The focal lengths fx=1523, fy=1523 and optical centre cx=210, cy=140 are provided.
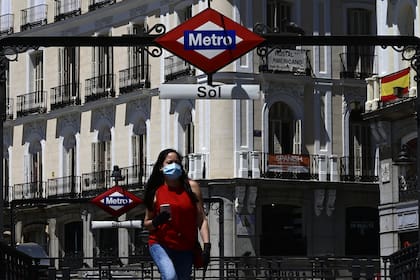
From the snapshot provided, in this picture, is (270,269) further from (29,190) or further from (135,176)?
(29,190)

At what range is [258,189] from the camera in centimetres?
5688

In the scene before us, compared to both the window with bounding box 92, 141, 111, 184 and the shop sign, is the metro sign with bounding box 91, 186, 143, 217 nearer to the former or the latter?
the shop sign

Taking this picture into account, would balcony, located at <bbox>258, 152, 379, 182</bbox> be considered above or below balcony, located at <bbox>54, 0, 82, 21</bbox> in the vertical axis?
below

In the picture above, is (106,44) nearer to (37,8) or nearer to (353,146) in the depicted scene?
(353,146)

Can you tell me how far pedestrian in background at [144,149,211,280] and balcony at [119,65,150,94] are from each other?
142ft

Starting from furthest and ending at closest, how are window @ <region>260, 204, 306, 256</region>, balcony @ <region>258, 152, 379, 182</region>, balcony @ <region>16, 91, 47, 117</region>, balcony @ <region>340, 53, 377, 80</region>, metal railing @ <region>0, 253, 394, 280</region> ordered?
balcony @ <region>16, 91, 47, 117</region>, balcony @ <region>340, 53, 377, 80</region>, window @ <region>260, 204, 306, 256</region>, balcony @ <region>258, 152, 379, 182</region>, metal railing @ <region>0, 253, 394, 280</region>

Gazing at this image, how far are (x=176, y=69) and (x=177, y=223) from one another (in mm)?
41532

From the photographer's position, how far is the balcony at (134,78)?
6091 cm

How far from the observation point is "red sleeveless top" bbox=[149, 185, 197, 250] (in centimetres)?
1731

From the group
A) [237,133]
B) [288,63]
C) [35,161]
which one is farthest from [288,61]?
[35,161]

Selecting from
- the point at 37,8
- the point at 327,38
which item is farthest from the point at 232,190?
the point at 327,38

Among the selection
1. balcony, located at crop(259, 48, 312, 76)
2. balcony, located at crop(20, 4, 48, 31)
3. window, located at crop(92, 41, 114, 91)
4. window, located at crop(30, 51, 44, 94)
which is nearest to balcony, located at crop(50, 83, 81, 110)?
window, located at crop(30, 51, 44, 94)

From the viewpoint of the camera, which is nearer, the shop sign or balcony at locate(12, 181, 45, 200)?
the shop sign

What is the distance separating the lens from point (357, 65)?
60.6 m
